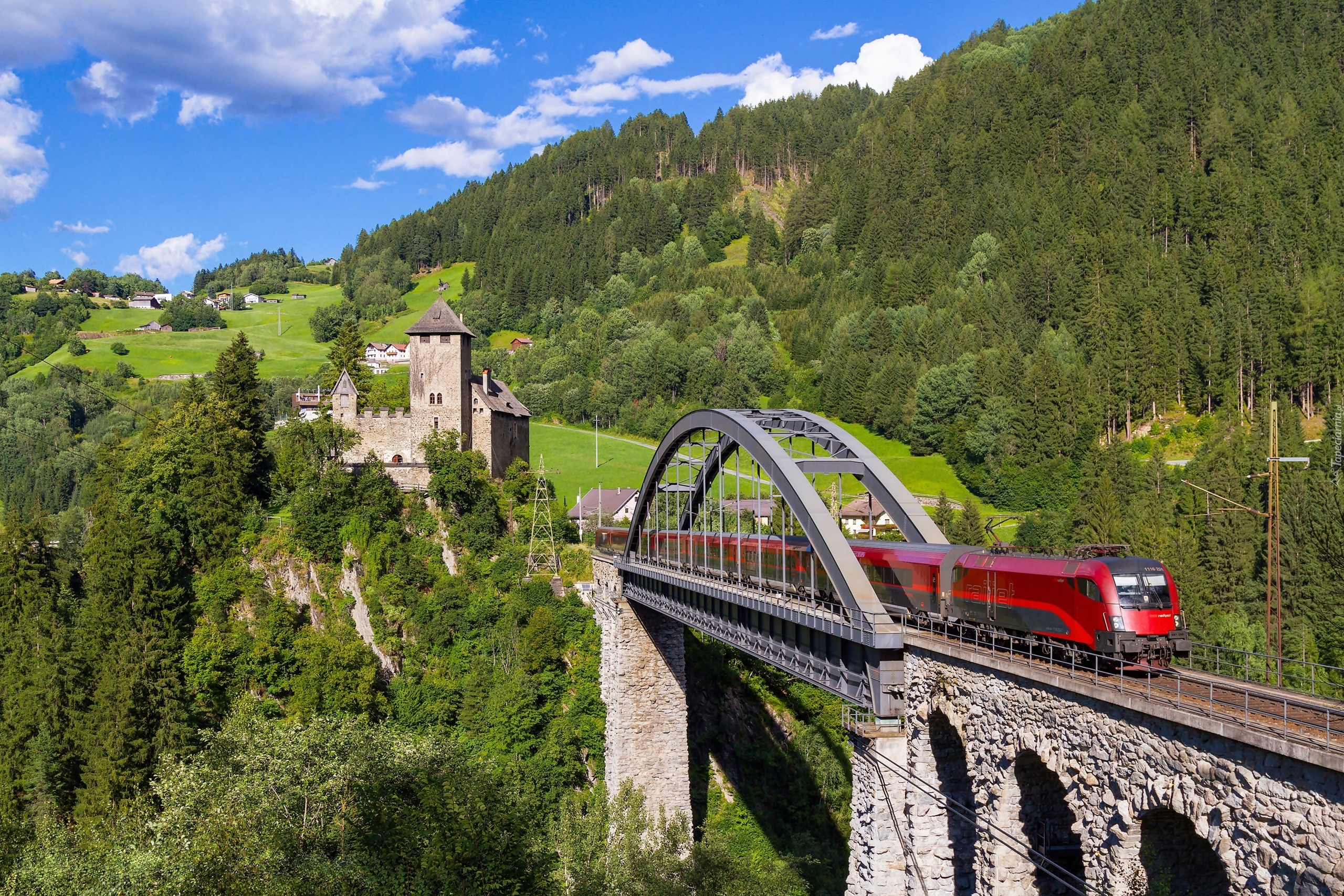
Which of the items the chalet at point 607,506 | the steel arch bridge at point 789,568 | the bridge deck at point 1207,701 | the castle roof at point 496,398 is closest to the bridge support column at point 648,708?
the steel arch bridge at point 789,568

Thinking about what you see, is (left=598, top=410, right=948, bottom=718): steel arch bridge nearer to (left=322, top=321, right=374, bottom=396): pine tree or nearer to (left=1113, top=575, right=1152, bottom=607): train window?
(left=1113, top=575, right=1152, bottom=607): train window

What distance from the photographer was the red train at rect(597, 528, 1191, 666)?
54.0 feet

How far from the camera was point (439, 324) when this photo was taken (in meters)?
57.6

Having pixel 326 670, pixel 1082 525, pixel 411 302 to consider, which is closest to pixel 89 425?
pixel 411 302

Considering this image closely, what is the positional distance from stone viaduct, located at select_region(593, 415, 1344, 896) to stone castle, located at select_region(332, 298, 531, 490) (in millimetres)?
35231

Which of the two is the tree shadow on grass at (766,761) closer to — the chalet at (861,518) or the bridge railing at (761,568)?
the bridge railing at (761,568)

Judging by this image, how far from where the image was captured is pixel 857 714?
19.7m

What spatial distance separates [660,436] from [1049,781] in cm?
7947

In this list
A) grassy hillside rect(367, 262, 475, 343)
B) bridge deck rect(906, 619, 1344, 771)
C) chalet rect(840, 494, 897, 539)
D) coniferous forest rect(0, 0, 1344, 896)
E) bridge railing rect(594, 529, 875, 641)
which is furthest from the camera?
grassy hillside rect(367, 262, 475, 343)

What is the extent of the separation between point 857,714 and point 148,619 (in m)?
39.2

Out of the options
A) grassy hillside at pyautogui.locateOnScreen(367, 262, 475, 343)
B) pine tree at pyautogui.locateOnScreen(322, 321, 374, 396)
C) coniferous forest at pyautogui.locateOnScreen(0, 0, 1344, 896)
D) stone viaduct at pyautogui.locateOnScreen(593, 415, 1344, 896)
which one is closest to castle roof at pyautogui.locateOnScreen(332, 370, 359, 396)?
coniferous forest at pyautogui.locateOnScreen(0, 0, 1344, 896)

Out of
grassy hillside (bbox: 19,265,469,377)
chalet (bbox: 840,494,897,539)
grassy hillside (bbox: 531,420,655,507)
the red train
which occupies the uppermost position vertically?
grassy hillside (bbox: 19,265,469,377)

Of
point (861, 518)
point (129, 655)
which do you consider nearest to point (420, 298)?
point (861, 518)

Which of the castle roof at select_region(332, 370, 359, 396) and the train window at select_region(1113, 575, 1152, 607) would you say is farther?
the castle roof at select_region(332, 370, 359, 396)
